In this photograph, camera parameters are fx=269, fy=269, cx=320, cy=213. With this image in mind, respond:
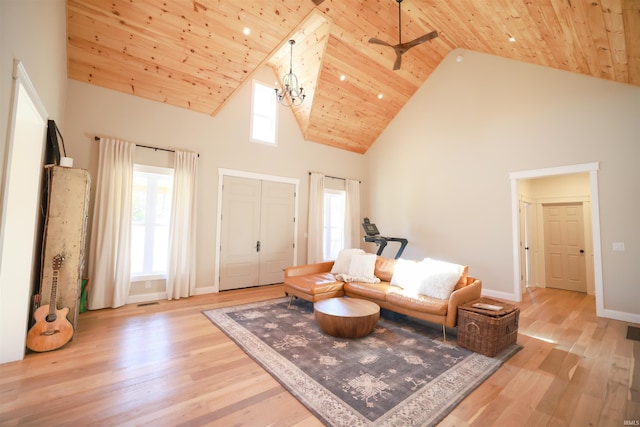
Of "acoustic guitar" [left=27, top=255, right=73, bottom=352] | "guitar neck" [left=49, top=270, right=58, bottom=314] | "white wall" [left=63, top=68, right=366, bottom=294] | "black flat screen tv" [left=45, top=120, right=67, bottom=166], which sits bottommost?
"acoustic guitar" [left=27, top=255, right=73, bottom=352]

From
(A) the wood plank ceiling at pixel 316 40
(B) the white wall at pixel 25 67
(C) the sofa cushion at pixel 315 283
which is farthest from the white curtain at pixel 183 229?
(C) the sofa cushion at pixel 315 283

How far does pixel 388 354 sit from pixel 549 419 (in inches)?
49.9

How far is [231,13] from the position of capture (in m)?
3.79

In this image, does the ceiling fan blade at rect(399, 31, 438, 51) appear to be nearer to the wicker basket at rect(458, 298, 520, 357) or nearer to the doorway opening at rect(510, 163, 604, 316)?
the doorway opening at rect(510, 163, 604, 316)

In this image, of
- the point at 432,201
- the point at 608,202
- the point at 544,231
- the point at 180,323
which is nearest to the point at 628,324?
the point at 608,202

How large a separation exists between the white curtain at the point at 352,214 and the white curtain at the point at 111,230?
4.76 m

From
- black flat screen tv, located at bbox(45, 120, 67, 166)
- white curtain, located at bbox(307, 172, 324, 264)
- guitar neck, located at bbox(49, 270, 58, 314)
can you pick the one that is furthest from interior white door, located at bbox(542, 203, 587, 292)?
black flat screen tv, located at bbox(45, 120, 67, 166)

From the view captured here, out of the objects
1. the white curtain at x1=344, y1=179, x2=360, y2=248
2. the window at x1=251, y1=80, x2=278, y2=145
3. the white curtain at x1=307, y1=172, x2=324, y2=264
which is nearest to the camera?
the window at x1=251, y1=80, x2=278, y2=145

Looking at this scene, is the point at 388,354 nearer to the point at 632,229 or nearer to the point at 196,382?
the point at 196,382

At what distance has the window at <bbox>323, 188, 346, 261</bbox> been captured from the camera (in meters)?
7.05

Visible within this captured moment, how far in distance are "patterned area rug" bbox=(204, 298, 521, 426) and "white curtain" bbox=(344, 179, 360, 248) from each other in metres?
3.55

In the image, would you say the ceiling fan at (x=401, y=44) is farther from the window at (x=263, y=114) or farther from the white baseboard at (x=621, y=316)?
the white baseboard at (x=621, y=316)

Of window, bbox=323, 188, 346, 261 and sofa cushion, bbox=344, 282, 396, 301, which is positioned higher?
window, bbox=323, 188, 346, 261

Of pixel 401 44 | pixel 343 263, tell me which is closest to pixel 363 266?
pixel 343 263
